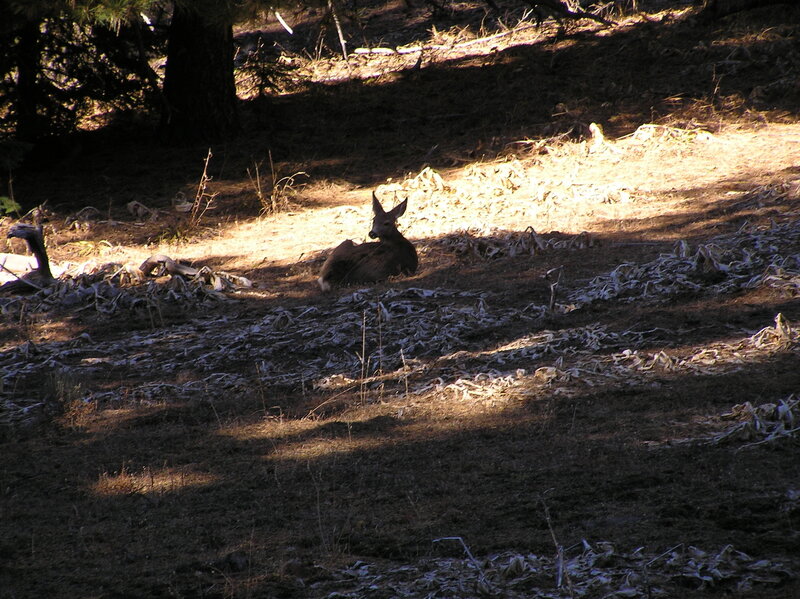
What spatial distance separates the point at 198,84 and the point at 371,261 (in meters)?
6.73

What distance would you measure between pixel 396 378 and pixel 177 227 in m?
6.11

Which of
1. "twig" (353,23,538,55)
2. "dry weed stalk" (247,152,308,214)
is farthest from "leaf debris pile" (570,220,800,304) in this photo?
"twig" (353,23,538,55)

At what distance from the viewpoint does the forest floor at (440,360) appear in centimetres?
329

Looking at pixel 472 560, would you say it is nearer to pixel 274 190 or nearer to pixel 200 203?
pixel 274 190

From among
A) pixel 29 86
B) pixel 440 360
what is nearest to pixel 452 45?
pixel 29 86

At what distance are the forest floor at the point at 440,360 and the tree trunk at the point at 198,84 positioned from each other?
448mm

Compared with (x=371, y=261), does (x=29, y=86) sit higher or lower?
higher

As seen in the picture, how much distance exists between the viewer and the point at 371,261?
840 cm

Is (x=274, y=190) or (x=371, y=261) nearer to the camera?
(x=371, y=261)

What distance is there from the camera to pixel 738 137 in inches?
479

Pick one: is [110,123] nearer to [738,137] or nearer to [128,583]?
[738,137]

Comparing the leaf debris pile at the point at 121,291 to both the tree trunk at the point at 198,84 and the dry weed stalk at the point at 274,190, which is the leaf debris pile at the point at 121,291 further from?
the tree trunk at the point at 198,84

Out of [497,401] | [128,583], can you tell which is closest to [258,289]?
[497,401]

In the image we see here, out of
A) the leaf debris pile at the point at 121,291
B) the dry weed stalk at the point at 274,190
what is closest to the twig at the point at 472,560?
the leaf debris pile at the point at 121,291
